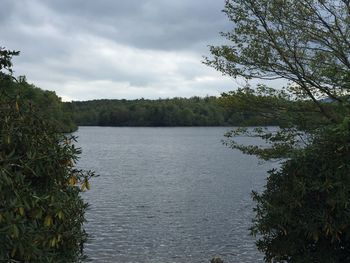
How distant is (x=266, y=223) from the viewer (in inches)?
271

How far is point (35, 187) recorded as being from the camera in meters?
4.13

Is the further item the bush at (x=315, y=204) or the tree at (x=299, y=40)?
the tree at (x=299, y=40)

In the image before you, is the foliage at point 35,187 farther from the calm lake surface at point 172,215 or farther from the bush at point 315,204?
the calm lake surface at point 172,215

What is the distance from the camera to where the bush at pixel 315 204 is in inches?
242

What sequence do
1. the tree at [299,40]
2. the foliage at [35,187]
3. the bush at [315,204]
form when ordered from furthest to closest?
the tree at [299,40]
the bush at [315,204]
the foliage at [35,187]

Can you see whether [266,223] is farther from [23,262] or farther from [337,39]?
[337,39]

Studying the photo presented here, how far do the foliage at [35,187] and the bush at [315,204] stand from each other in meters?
3.27

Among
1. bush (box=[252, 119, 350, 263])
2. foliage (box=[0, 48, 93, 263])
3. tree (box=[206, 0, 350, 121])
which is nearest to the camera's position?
foliage (box=[0, 48, 93, 263])

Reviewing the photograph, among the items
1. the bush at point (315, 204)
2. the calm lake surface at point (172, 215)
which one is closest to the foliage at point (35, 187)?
the bush at point (315, 204)

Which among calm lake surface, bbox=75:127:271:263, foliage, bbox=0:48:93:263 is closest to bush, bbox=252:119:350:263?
foliage, bbox=0:48:93:263

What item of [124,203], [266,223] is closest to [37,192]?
[266,223]

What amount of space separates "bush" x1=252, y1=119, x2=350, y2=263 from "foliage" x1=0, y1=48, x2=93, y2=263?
3.27m

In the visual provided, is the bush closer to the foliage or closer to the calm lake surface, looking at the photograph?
the foliage

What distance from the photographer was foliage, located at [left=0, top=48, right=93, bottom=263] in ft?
11.6
